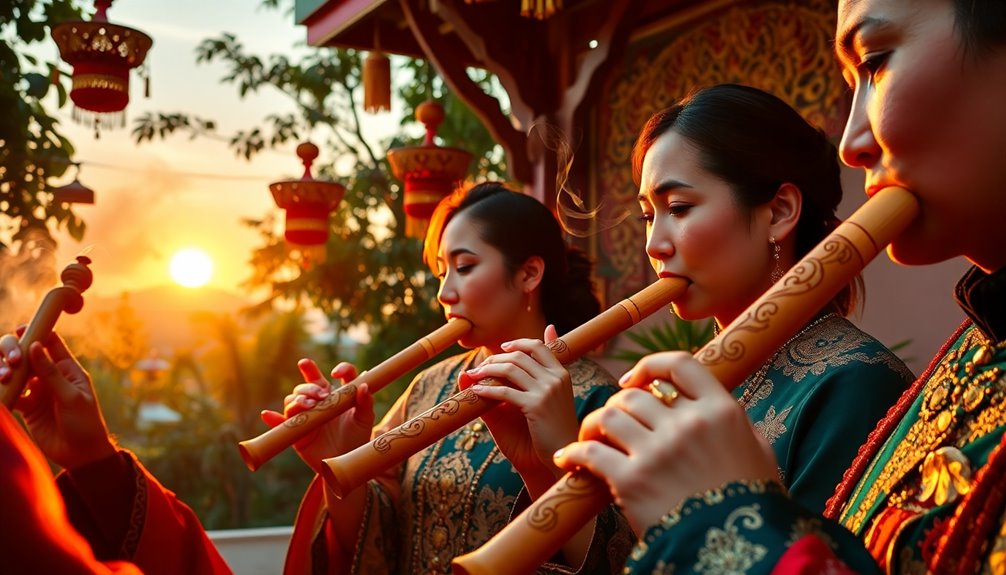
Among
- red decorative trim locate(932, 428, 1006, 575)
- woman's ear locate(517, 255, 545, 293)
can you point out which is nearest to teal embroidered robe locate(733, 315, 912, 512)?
red decorative trim locate(932, 428, 1006, 575)

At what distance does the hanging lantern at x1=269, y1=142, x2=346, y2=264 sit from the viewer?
5.88 m

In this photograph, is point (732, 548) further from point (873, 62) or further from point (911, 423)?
point (873, 62)

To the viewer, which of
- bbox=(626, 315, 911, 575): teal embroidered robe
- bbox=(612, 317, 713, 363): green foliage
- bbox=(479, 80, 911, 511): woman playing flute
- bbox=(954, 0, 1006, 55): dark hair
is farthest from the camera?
bbox=(612, 317, 713, 363): green foliage

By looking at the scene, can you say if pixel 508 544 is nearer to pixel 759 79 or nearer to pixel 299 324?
pixel 759 79

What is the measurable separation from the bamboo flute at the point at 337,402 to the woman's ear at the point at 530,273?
227mm

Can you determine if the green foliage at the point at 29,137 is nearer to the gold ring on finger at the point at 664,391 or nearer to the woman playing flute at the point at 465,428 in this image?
the woman playing flute at the point at 465,428

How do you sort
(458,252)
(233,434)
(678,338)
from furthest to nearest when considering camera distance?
(233,434), (678,338), (458,252)

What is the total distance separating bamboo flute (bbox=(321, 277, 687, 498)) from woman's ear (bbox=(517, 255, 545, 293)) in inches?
33.4

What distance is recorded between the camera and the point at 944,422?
1.41 m

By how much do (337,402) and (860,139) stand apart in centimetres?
202

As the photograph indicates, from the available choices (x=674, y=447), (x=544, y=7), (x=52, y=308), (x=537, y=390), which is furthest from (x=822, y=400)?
(x=544, y=7)

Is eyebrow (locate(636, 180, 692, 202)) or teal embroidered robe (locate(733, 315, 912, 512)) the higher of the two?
eyebrow (locate(636, 180, 692, 202))

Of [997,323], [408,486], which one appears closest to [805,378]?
[997,323]

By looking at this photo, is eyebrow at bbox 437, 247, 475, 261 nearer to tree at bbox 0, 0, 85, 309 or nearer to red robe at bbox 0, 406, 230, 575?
red robe at bbox 0, 406, 230, 575
